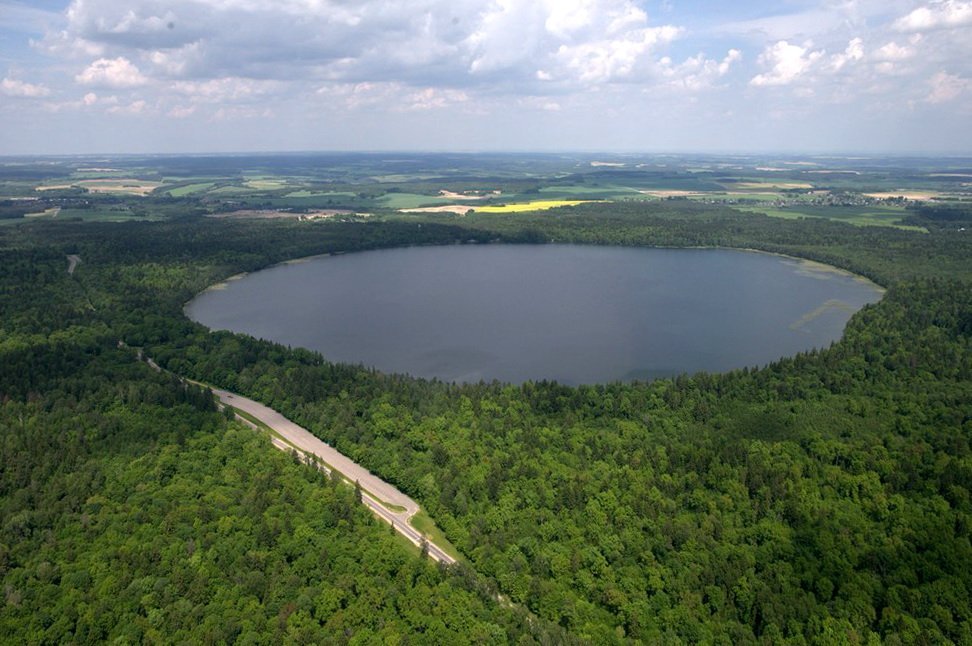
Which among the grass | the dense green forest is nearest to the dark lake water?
the dense green forest

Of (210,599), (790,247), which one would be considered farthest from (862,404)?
(790,247)

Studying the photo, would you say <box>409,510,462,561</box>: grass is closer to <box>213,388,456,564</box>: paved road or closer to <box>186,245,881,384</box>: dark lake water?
<box>213,388,456,564</box>: paved road

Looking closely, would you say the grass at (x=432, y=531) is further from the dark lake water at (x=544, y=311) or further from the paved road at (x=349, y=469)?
the dark lake water at (x=544, y=311)

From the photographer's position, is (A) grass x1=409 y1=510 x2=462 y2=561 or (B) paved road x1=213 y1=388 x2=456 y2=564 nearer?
(A) grass x1=409 y1=510 x2=462 y2=561

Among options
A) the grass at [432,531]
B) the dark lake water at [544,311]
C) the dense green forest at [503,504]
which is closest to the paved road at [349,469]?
the grass at [432,531]

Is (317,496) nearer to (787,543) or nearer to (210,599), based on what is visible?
(210,599)

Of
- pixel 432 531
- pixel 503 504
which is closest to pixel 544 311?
pixel 503 504

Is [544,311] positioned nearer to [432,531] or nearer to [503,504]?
[503,504]
